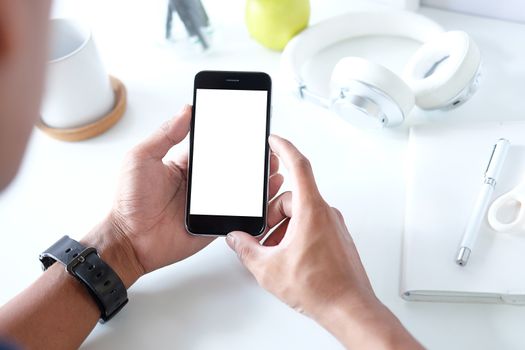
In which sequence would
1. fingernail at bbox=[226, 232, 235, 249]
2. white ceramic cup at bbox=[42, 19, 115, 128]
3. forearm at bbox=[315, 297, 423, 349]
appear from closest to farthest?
forearm at bbox=[315, 297, 423, 349], fingernail at bbox=[226, 232, 235, 249], white ceramic cup at bbox=[42, 19, 115, 128]

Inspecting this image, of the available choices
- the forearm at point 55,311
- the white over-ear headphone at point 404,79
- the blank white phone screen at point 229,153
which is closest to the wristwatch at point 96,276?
the forearm at point 55,311

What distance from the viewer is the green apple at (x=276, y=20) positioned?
873 millimetres

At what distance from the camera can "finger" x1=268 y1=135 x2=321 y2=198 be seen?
2.15ft

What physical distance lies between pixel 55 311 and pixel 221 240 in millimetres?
194

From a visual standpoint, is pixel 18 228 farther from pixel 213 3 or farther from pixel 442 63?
pixel 442 63

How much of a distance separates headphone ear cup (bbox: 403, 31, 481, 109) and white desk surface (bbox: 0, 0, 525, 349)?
0.14 feet

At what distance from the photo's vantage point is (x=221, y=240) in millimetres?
763

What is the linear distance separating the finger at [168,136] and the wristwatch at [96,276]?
0.13m

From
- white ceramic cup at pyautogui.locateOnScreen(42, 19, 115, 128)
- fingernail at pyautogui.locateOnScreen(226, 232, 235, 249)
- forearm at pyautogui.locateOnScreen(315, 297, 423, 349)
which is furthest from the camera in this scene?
white ceramic cup at pyautogui.locateOnScreen(42, 19, 115, 128)

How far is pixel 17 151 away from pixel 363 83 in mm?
462

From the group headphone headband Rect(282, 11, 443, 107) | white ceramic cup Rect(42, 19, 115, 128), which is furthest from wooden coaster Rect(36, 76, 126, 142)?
headphone headband Rect(282, 11, 443, 107)

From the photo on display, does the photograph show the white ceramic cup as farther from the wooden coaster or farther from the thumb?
the thumb

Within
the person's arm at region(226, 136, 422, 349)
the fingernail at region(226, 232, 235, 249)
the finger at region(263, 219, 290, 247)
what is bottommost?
the finger at region(263, 219, 290, 247)

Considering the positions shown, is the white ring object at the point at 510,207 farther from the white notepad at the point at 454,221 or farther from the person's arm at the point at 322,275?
the person's arm at the point at 322,275
